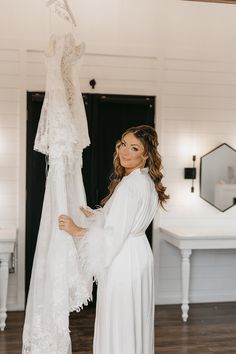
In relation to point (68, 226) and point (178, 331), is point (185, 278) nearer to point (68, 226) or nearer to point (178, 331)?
point (178, 331)

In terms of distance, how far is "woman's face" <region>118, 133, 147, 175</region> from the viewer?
2654mm

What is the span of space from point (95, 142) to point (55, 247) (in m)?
2.55

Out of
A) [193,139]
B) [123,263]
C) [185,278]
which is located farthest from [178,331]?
[193,139]

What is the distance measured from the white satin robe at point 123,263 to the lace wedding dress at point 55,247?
0.13 meters

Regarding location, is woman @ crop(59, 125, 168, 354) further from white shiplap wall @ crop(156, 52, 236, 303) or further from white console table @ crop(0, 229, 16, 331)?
white shiplap wall @ crop(156, 52, 236, 303)

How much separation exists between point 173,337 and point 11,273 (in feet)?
6.16

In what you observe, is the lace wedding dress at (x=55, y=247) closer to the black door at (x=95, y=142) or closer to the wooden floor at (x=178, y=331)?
the wooden floor at (x=178, y=331)

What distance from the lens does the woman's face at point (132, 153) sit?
2654 millimetres

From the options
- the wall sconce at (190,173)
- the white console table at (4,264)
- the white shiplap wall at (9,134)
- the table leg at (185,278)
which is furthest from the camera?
the wall sconce at (190,173)

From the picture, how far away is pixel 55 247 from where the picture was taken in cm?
255

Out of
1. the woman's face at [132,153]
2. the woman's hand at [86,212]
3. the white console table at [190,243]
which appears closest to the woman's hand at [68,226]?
the woman's hand at [86,212]

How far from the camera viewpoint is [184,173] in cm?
518

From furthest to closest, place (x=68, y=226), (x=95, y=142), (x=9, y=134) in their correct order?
(x=95, y=142) → (x=9, y=134) → (x=68, y=226)

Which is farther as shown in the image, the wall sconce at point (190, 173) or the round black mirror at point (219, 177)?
the round black mirror at point (219, 177)
